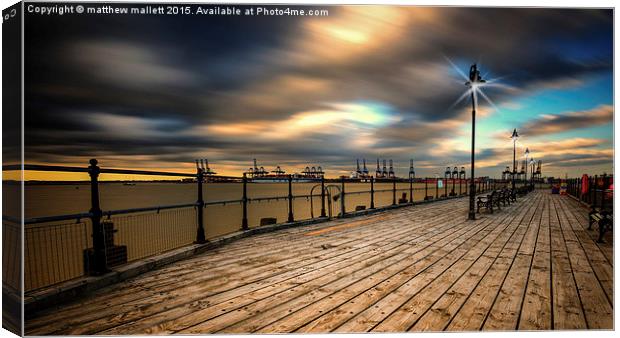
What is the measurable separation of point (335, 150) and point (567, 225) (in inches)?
256

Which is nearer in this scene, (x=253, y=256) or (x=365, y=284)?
(x=365, y=284)

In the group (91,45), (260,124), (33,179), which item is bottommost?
(33,179)

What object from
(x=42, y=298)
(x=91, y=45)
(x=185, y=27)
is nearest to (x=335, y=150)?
(x=185, y=27)

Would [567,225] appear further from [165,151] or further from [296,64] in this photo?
[165,151]

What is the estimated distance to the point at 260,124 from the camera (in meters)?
5.37

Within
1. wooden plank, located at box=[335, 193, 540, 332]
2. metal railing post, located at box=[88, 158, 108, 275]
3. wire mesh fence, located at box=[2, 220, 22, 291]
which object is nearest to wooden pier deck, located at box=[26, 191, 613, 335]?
wooden plank, located at box=[335, 193, 540, 332]

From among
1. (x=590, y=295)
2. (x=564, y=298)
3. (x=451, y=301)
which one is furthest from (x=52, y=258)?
(x=590, y=295)

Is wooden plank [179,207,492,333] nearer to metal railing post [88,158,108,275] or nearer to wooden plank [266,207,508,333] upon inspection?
wooden plank [266,207,508,333]

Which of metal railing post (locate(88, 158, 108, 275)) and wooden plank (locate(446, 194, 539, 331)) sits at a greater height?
metal railing post (locate(88, 158, 108, 275))

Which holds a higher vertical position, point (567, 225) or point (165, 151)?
point (165, 151)

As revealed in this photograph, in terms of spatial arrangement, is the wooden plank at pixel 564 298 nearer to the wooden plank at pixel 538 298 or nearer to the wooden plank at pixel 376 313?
the wooden plank at pixel 538 298

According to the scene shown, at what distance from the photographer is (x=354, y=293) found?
3143 mm

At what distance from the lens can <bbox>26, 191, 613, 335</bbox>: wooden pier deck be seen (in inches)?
102

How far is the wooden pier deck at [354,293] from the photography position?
2.60 metres
